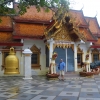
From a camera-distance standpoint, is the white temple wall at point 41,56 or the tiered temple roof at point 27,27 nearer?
the tiered temple roof at point 27,27

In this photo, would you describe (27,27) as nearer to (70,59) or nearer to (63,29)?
(63,29)

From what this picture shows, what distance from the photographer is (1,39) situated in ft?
51.6

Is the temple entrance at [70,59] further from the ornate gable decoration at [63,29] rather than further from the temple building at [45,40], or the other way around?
the ornate gable decoration at [63,29]

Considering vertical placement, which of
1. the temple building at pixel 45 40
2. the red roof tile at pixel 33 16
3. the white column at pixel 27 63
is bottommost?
the white column at pixel 27 63

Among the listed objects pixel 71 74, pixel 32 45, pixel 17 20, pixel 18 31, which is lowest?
pixel 71 74

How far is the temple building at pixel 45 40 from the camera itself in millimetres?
15507

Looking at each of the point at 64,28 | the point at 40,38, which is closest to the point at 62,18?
the point at 64,28

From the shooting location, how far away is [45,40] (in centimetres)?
1590

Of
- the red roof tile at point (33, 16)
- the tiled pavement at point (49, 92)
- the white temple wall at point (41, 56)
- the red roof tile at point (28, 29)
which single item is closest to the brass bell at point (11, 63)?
the tiled pavement at point (49, 92)

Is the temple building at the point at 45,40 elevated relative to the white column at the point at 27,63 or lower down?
elevated

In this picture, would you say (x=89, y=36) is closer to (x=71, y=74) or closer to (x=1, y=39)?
(x=71, y=74)

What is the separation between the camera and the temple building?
50.9 ft

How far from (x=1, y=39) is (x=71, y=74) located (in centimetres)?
635

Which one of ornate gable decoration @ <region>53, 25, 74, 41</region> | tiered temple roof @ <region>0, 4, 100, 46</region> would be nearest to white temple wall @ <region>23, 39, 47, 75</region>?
tiered temple roof @ <region>0, 4, 100, 46</region>
